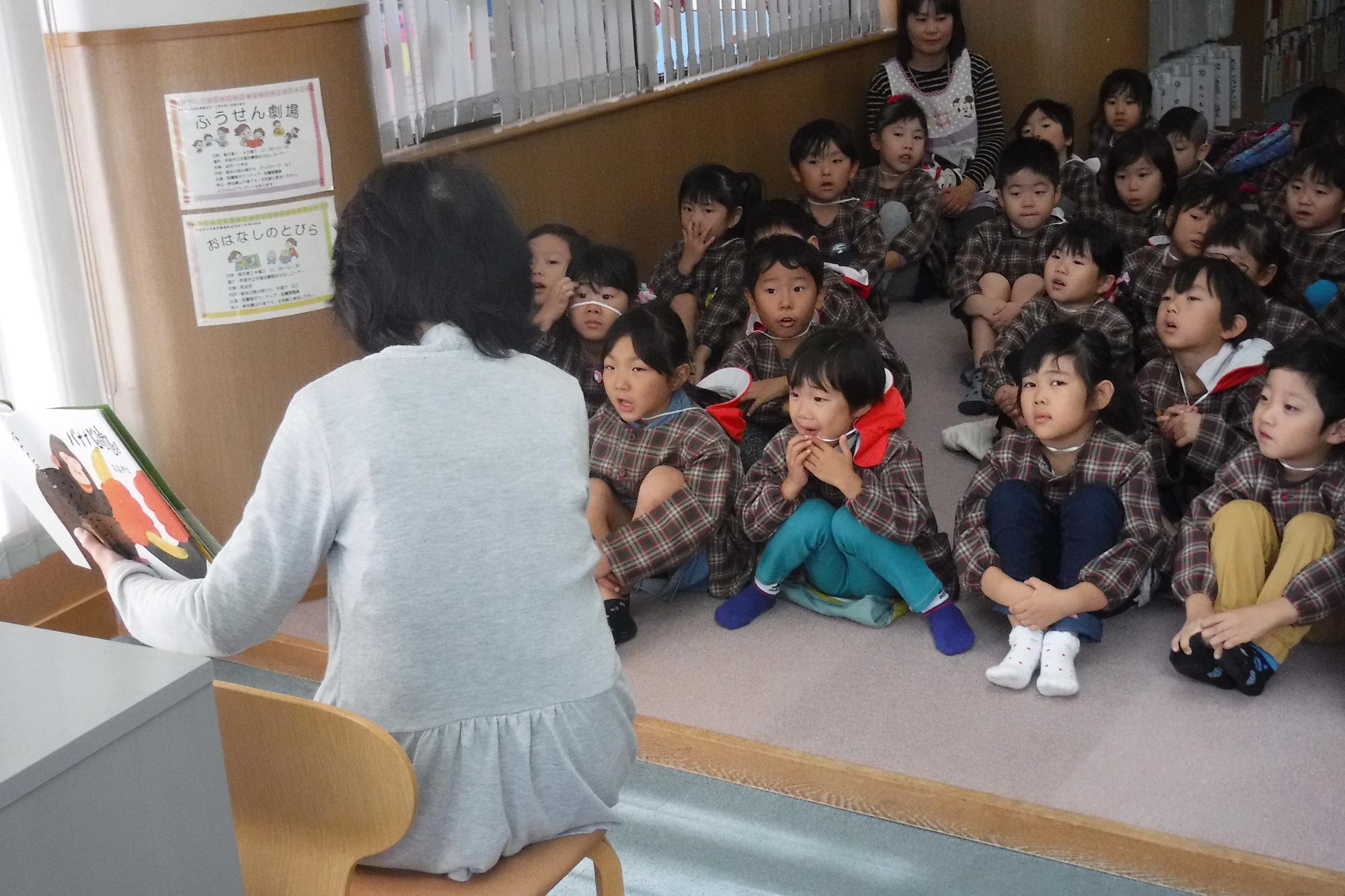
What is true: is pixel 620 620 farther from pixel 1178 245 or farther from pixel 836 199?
pixel 836 199

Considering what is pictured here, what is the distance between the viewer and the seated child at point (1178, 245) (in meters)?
3.58

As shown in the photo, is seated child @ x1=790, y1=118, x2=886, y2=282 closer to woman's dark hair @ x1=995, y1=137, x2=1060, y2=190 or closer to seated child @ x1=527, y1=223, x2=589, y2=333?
woman's dark hair @ x1=995, y1=137, x2=1060, y2=190

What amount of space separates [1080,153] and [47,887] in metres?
5.54

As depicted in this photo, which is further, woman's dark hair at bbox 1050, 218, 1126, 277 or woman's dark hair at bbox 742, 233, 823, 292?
woman's dark hair at bbox 1050, 218, 1126, 277

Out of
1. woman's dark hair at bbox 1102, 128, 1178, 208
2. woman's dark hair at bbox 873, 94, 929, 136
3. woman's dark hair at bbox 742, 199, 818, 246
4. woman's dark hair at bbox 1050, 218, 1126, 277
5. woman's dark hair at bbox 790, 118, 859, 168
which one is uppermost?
woman's dark hair at bbox 873, 94, 929, 136

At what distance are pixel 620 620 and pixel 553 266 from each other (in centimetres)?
111

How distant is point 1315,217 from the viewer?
373 centimetres

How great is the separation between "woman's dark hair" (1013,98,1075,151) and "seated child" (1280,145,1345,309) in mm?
1370

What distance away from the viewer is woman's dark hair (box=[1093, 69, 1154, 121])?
5336 mm

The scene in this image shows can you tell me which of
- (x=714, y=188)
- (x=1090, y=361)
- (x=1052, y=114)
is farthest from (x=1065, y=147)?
(x=1090, y=361)

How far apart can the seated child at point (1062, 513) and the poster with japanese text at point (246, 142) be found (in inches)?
54.2

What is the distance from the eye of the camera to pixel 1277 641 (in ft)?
7.27

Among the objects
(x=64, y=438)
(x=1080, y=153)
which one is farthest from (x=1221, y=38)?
(x=64, y=438)

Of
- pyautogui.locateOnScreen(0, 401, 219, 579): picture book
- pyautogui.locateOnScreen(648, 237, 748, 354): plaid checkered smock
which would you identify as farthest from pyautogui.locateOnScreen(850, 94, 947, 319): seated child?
pyautogui.locateOnScreen(0, 401, 219, 579): picture book
